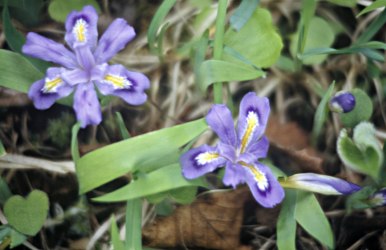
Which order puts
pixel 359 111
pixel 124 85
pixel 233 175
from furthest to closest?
1. pixel 359 111
2. pixel 124 85
3. pixel 233 175

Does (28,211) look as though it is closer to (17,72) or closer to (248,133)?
(17,72)

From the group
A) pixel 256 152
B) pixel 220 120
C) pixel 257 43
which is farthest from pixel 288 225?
pixel 257 43

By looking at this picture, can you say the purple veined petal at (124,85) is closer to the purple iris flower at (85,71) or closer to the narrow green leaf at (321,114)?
the purple iris flower at (85,71)

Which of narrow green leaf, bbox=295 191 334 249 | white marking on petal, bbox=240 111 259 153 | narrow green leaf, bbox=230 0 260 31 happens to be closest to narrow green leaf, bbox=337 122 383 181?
narrow green leaf, bbox=295 191 334 249

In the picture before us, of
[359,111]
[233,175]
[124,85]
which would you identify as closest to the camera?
[233,175]

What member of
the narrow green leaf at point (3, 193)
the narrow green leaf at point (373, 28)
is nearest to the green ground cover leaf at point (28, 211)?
the narrow green leaf at point (3, 193)

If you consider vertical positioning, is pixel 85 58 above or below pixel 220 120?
above
